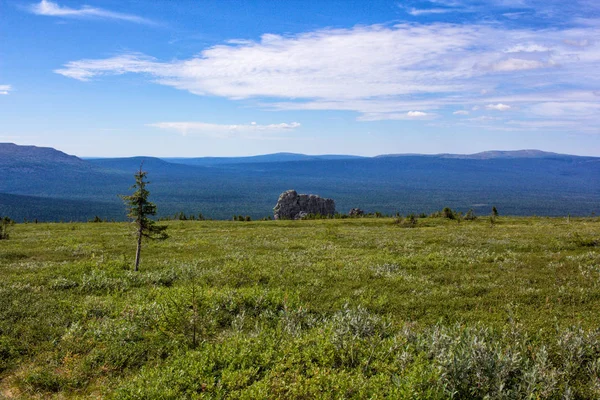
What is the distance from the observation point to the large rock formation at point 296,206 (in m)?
125

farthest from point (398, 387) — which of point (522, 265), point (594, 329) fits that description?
point (522, 265)

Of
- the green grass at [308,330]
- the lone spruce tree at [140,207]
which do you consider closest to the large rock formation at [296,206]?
the lone spruce tree at [140,207]

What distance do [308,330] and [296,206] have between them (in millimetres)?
115481

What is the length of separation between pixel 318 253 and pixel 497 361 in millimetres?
17685

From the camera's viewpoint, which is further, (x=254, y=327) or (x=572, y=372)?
(x=254, y=327)

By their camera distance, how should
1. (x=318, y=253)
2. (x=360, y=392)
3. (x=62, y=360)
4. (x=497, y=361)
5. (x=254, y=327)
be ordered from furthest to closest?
1. (x=318, y=253)
2. (x=254, y=327)
3. (x=62, y=360)
4. (x=497, y=361)
5. (x=360, y=392)

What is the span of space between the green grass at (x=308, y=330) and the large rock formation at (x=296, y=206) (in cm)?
10291

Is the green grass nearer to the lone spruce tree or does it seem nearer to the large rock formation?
the lone spruce tree

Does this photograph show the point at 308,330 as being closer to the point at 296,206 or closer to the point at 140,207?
the point at 140,207

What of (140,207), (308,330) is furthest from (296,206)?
(308,330)

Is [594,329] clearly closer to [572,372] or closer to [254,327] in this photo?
[572,372]

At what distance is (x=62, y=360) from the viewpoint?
32.0 ft

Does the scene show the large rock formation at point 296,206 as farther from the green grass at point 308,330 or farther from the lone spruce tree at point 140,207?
the green grass at point 308,330

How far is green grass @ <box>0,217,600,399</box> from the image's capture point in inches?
309
